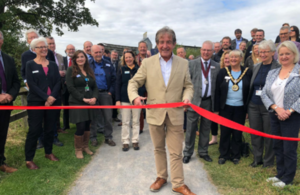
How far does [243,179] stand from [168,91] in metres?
2.17

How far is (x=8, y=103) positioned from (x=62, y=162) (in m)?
1.55

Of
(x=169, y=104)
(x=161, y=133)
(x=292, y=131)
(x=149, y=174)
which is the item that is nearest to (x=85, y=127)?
(x=149, y=174)

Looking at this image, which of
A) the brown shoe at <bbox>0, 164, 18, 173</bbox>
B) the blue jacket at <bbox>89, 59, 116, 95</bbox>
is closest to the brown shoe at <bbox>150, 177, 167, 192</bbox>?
the brown shoe at <bbox>0, 164, 18, 173</bbox>

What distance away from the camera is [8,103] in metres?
4.00

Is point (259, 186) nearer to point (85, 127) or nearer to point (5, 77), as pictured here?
point (85, 127)

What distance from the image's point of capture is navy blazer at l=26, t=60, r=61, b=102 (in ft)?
13.5

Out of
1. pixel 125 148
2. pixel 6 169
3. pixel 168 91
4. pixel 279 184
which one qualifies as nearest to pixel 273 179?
pixel 279 184

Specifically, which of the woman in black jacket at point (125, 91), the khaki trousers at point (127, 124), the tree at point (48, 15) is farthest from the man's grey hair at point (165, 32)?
the tree at point (48, 15)

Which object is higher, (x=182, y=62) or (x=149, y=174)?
(x=182, y=62)

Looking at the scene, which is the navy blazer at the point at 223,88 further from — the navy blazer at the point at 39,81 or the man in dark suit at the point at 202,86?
the navy blazer at the point at 39,81

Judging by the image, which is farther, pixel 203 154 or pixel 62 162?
pixel 203 154

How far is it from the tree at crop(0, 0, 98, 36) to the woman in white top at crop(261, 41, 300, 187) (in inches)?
788

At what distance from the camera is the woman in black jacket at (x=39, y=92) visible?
410cm

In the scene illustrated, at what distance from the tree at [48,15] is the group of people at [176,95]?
16.9 metres
